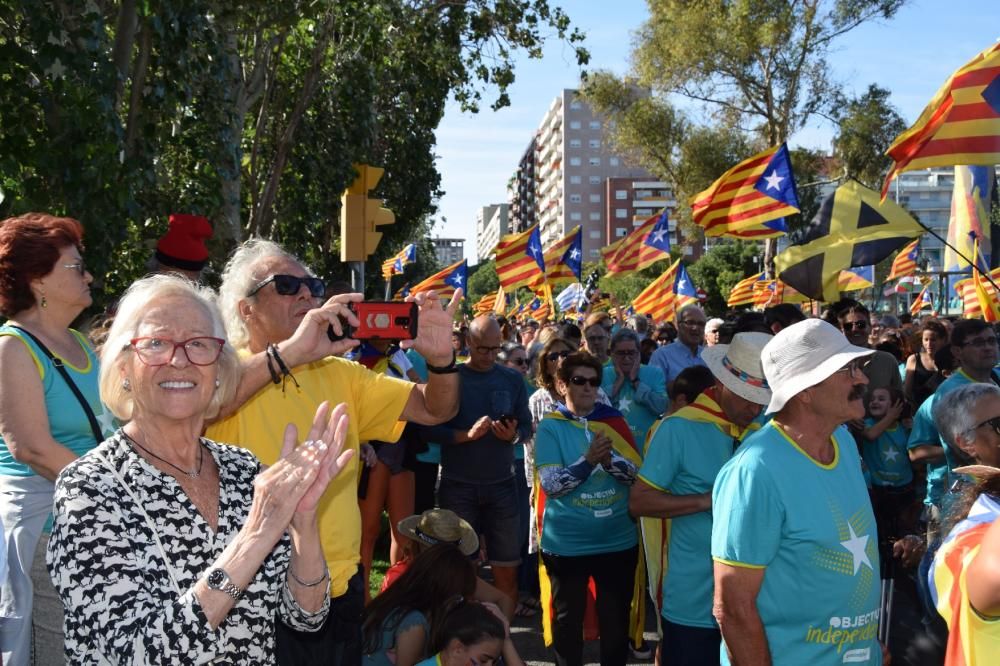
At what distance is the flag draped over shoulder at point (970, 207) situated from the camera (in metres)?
12.7

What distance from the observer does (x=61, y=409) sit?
3.41m

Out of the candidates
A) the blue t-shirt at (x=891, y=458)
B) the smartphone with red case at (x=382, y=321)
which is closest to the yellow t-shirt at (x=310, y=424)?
the smartphone with red case at (x=382, y=321)

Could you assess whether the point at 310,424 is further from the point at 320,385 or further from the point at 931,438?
the point at 931,438

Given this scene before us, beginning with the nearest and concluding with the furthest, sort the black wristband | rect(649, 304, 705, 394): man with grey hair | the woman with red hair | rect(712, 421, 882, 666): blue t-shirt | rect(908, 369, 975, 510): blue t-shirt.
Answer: rect(712, 421, 882, 666): blue t-shirt < the woman with red hair < the black wristband < rect(908, 369, 975, 510): blue t-shirt < rect(649, 304, 705, 394): man with grey hair

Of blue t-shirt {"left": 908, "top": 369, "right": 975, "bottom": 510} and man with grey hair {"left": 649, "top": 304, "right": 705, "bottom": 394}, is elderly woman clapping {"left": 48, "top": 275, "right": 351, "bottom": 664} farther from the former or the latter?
man with grey hair {"left": 649, "top": 304, "right": 705, "bottom": 394}

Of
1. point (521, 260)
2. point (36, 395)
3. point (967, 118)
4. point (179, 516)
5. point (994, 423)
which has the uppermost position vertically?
point (967, 118)

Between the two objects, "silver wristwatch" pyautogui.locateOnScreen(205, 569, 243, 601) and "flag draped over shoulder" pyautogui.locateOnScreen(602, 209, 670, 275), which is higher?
"flag draped over shoulder" pyautogui.locateOnScreen(602, 209, 670, 275)

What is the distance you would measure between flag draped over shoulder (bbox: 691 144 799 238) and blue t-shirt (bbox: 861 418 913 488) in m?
4.69

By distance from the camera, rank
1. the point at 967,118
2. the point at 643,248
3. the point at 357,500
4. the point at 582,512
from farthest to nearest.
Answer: the point at 643,248, the point at 967,118, the point at 582,512, the point at 357,500

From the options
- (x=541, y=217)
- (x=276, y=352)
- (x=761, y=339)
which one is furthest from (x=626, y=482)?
(x=541, y=217)

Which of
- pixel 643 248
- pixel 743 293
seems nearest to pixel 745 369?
pixel 643 248

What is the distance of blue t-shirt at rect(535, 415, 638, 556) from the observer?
207 inches

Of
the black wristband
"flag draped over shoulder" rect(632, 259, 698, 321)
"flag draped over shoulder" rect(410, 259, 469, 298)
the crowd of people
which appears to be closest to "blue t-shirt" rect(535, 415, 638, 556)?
the crowd of people

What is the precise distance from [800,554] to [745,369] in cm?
128
